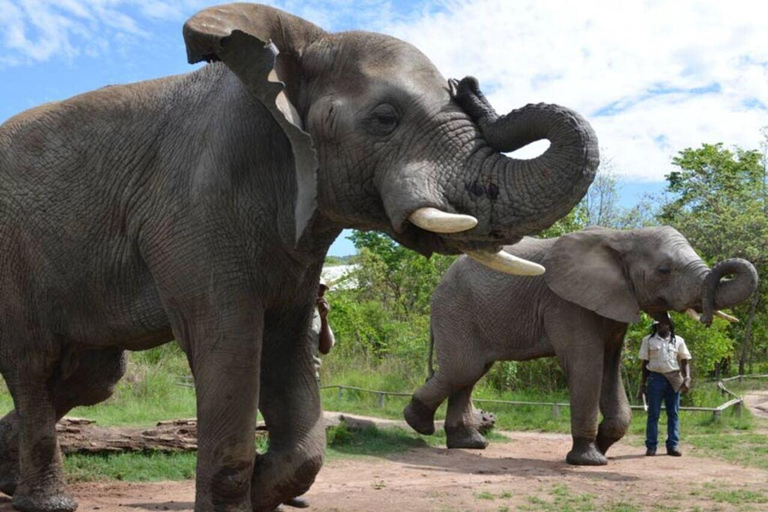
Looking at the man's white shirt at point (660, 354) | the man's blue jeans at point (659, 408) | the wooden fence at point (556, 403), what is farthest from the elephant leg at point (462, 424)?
the wooden fence at point (556, 403)

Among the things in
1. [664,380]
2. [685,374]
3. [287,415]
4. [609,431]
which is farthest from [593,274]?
[287,415]

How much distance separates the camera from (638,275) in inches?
416

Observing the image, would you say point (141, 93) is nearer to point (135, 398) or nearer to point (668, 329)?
point (668, 329)

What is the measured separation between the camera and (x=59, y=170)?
5.22 m

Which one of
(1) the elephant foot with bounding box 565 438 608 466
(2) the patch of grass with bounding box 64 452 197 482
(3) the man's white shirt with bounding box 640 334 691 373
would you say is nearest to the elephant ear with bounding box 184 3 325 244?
(2) the patch of grass with bounding box 64 452 197 482

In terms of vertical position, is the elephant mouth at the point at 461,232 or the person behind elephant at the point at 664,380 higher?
the elephant mouth at the point at 461,232

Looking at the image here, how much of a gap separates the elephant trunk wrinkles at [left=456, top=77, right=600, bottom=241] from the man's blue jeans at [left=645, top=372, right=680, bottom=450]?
7.98 metres

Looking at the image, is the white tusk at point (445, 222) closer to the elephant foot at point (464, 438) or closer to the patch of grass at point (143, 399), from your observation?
the patch of grass at point (143, 399)

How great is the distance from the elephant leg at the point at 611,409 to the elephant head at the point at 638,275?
32.7 inches

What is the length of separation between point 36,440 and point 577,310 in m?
6.70

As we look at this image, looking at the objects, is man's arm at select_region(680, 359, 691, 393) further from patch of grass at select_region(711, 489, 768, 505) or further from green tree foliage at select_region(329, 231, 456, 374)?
green tree foliage at select_region(329, 231, 456, 374)

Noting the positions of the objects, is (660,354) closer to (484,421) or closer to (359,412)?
(484,421)

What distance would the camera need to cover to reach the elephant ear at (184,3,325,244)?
4199mm

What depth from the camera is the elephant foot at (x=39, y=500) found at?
5.79m
